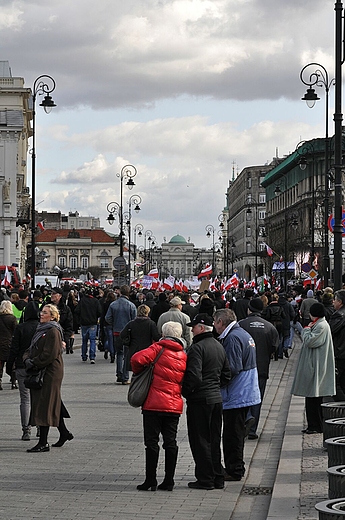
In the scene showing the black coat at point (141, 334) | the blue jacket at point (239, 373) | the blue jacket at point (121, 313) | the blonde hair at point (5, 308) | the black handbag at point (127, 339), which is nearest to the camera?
the blue jacket at point (239, 373)

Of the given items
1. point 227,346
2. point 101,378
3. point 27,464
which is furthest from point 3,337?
point 227,346

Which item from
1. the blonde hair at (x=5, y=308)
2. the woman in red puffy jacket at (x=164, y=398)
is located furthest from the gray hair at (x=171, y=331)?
the blonde hair at (x=5, y=308)

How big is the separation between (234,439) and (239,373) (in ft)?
2.21

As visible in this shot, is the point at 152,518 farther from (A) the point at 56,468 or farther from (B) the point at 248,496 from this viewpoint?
(A) the point at 56,468

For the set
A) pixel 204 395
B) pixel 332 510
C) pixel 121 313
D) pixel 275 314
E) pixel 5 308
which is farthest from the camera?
pixel 275 314

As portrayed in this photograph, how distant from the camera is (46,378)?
12430mm

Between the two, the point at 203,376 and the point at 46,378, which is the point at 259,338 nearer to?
the point at 46,378

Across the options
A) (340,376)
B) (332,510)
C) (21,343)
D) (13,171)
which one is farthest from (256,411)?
(13,171)

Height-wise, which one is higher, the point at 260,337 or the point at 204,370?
the point at 260,337

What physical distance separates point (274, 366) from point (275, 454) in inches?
534

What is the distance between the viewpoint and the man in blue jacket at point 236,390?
10.8m

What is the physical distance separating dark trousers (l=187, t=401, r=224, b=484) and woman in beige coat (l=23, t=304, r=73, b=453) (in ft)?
8.61

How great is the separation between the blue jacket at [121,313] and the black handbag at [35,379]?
33.5 feet

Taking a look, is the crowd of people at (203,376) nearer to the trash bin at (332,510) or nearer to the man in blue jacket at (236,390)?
the man in blue jacket at (236,390)
